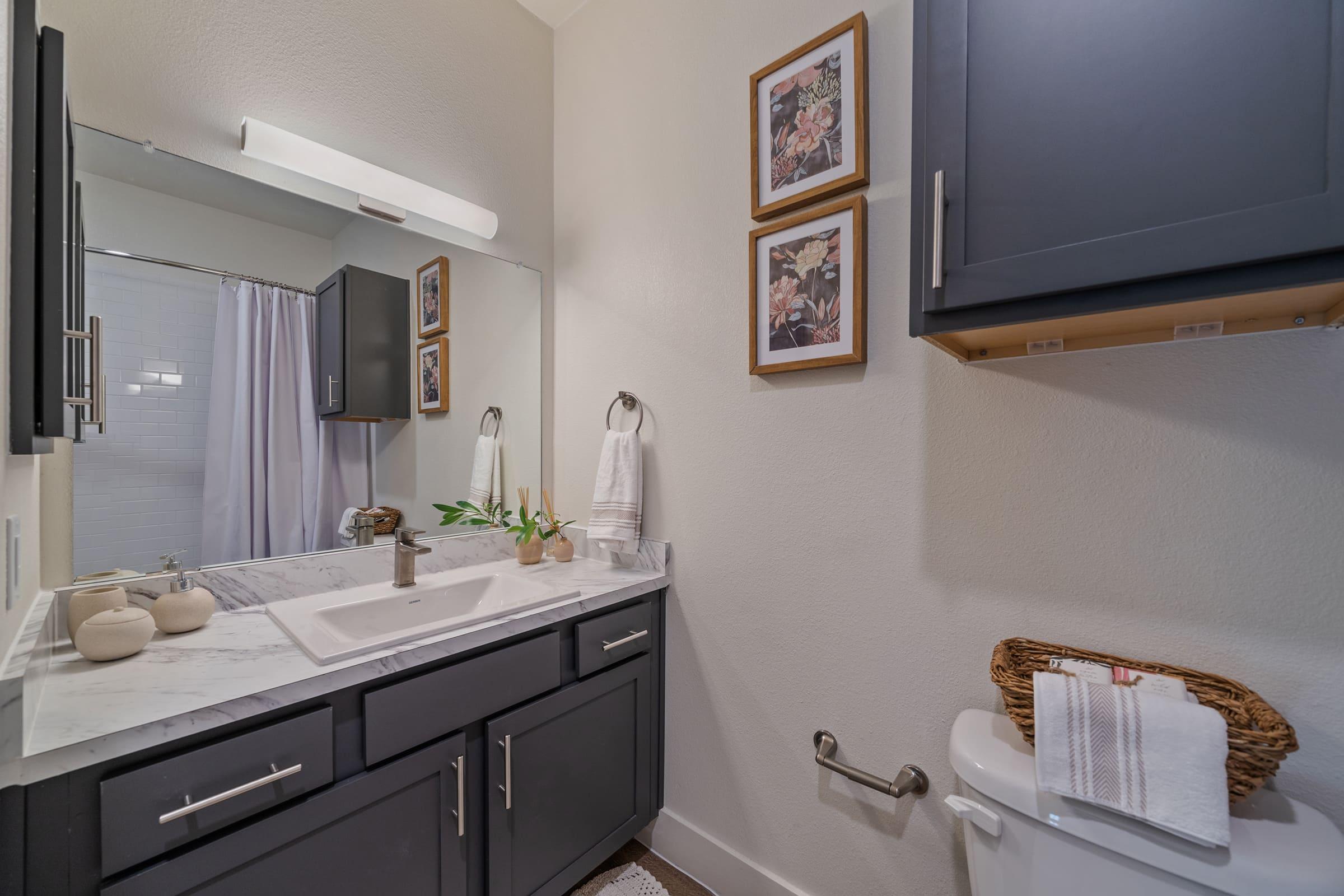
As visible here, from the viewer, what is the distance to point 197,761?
779mm

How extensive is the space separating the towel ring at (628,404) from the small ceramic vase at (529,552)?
0.45 m

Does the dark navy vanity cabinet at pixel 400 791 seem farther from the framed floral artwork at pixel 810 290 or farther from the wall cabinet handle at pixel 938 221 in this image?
the wall cabinet handle at pixel 938 221

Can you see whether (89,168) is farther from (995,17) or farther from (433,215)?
(995,17)

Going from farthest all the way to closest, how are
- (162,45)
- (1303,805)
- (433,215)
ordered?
(433,215), (162,45), (1303,805)

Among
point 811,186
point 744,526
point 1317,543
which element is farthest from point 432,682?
point 1317,543

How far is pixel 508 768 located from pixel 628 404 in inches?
40.8

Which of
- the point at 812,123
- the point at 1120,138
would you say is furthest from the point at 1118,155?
the point at 812,123

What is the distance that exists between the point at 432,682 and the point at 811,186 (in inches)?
54.7

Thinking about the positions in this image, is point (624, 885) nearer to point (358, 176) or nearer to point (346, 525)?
point (346, 525)

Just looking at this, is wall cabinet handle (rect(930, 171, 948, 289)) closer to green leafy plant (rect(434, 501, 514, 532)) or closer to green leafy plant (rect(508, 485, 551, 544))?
green leafy plant (rect(508, 485, 551, 544))

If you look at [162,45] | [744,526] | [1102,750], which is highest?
[162,45]

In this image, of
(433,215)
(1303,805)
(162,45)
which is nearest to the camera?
(1303,805)

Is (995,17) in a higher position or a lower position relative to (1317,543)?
higher

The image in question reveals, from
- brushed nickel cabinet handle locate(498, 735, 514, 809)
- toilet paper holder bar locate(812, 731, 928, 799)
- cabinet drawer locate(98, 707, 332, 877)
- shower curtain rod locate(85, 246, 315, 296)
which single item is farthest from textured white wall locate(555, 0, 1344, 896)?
cabinet drawer locate(98, 707, 332, 877)
